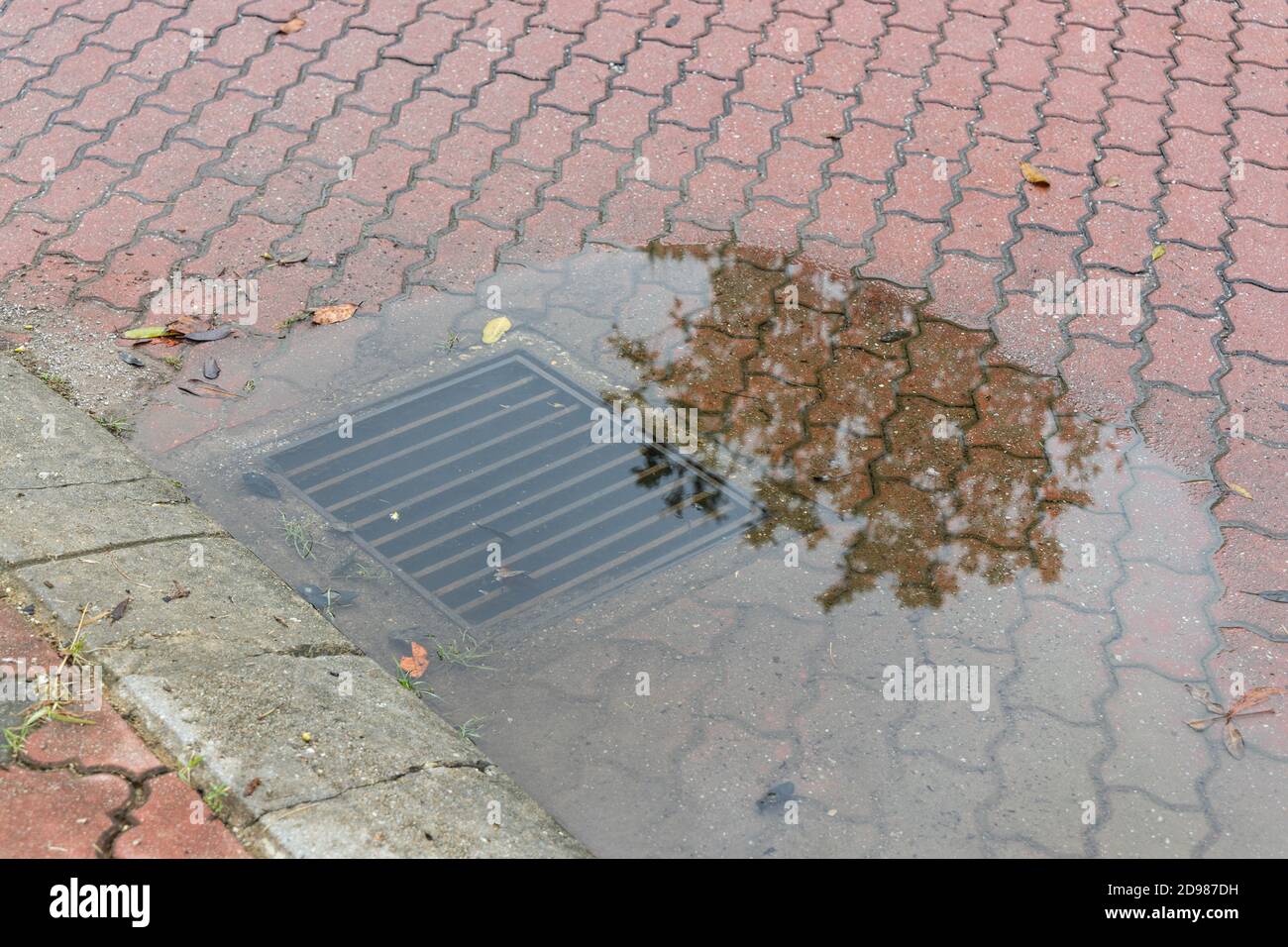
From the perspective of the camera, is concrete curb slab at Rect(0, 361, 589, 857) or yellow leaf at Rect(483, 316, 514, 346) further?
yellow leaf at Rect(483, 316, 514, 346)

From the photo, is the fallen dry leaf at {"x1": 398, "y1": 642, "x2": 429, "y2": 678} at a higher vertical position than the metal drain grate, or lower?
lower

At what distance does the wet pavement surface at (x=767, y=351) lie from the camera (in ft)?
11.4

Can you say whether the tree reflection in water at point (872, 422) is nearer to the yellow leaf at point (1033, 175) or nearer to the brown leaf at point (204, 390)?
the yellow leaf at point (1033, 175)

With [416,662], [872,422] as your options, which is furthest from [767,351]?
[416,662]

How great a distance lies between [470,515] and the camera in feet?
13.3

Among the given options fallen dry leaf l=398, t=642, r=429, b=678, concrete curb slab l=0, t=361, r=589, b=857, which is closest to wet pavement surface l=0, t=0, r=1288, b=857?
fallen dry leaf l=398, t=642, r=429, b=678

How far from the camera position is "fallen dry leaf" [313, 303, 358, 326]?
15.6 ft

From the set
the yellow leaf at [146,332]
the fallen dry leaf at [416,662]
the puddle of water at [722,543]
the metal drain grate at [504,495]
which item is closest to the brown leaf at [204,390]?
the puddle of water at [722,543]

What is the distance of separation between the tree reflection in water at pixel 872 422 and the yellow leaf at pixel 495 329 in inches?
15.7

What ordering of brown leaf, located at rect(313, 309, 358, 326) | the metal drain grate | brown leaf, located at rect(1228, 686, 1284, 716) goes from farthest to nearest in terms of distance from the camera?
brown leaf, located at rect(313, 309, 358, 326), the metal drain grate, brown leaf, located at rect(1228, 686, 1284, 716)

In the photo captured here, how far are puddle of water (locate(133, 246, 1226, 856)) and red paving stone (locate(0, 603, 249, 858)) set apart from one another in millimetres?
838

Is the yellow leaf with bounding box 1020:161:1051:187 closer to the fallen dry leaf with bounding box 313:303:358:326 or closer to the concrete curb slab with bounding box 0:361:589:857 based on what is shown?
the fallen dry leaf with bounding box 313:303:358:326

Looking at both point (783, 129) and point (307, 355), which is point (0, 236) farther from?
point (783, 129)

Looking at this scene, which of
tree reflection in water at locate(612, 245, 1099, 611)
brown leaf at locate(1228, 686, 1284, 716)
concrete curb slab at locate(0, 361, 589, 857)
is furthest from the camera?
tree reflection in water at locate(612, 245, 1099, 611)
